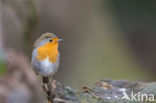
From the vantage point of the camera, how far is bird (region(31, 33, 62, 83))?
4.30m

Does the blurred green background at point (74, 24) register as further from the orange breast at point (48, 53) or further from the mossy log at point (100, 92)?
the mossy log at point (100, 92)

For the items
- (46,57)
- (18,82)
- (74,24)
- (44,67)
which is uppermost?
(74,24)

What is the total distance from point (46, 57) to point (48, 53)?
5 cm

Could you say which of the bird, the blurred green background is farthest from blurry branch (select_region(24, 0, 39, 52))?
the bird

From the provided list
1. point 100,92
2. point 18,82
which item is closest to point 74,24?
point 18,82

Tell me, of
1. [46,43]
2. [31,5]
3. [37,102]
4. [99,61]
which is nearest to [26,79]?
[37,102]

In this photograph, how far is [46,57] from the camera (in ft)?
14.3

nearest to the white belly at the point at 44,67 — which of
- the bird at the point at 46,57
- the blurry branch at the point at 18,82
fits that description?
the bird at the point at 46,57

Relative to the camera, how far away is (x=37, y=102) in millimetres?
7566

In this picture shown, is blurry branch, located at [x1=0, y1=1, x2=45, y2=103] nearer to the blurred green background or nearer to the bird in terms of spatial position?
the blurred green background

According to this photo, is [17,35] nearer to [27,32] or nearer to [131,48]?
[27,32]

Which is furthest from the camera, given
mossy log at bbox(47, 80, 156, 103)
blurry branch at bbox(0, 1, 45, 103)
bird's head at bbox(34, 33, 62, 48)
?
blurry branch at bbox(0, 1, 45, 103)

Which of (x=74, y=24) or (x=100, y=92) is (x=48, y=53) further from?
(x=74, y=24)

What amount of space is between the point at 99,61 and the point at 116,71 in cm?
91
